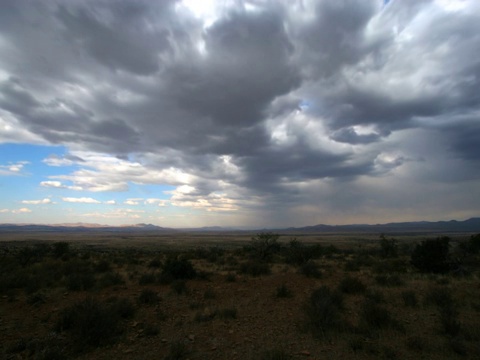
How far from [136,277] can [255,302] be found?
28.8 feet

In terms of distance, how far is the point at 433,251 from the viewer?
20.6 metres

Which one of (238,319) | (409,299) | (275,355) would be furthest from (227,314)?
(409,299)

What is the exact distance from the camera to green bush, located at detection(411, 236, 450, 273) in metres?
19.6

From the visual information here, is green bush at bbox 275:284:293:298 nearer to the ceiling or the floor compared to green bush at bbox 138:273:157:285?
nearer to the floor

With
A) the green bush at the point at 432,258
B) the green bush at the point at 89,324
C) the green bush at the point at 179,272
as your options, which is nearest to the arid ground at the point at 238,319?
the green bush at the point at 89,324

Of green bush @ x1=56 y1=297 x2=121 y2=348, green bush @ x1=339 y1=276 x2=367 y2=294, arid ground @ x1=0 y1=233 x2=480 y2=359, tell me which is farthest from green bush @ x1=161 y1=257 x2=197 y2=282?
green bush @ x1=339 y1=276 x2=367 y2=294

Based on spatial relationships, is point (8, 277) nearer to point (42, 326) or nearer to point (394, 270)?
point (42, 326)

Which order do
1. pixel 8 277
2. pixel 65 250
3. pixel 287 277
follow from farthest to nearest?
pixel 65 250 → pixel 287 277 → pixel 8 277

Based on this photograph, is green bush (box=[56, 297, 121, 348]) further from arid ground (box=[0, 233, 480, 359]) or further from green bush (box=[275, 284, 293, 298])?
green bush (box=[275, 284, 293, 298])

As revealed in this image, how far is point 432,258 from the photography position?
20094mm

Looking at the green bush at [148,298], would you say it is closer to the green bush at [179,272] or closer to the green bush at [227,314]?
the green bush at [227,314]

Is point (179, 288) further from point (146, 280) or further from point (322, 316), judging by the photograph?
point (322, 316)

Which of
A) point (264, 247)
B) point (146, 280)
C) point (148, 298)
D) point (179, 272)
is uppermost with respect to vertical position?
point (264, 247)

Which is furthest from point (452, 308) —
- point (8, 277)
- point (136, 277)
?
point (8, 277)
